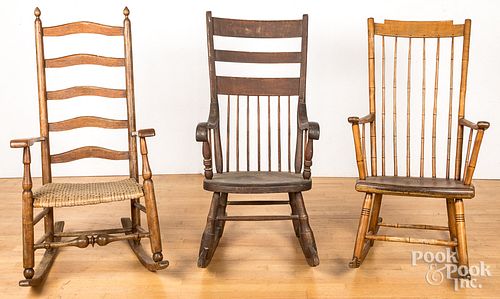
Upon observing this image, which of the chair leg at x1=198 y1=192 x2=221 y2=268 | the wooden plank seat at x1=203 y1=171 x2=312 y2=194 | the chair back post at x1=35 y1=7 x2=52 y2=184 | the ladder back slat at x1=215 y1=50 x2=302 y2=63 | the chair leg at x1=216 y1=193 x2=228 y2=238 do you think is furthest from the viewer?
the ladder back slat at x1=215 y1=50 x2=302 y2=63

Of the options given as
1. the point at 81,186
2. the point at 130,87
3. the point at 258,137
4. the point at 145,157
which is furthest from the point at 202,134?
the point at 81,186

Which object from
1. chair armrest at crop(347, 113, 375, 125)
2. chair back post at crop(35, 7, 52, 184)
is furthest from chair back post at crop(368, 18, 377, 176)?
chair back post at crop(35, 7, 52, 184)

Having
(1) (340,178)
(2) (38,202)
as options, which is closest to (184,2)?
(1) (340,178)

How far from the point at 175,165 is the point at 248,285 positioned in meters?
2.51

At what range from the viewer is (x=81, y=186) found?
3.18 meters

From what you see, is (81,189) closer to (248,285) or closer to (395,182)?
(248,285)

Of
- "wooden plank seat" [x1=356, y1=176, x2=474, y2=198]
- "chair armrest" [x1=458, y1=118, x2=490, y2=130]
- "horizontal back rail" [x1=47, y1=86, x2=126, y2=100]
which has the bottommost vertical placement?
"wooden plank seat" [x1=356, y1=176, x2=474, y2=198]

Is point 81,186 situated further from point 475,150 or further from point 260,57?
point 475,150

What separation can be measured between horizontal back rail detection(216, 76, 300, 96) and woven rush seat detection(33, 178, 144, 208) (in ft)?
2.43

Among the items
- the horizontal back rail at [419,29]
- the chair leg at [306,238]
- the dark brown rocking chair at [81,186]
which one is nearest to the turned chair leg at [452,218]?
the chair leg at [306,238]

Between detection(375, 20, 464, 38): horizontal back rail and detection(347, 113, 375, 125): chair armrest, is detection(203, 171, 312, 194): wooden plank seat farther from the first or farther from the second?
detection(375, 20, 464, 38): horizontal back rail

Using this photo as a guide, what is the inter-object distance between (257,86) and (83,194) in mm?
1115

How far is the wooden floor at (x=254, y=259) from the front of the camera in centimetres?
286

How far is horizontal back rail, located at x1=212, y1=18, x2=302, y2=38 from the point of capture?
3.50m
